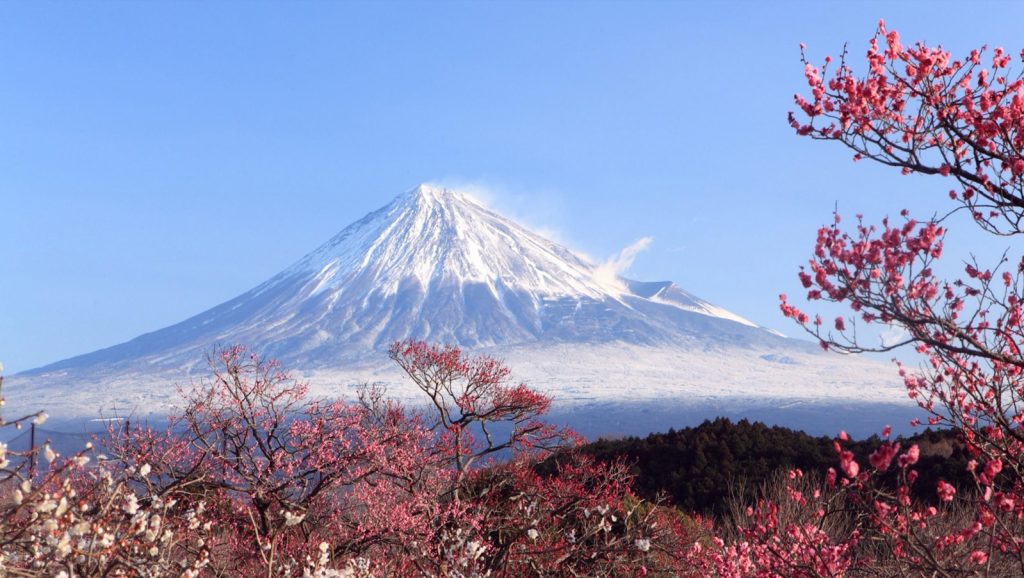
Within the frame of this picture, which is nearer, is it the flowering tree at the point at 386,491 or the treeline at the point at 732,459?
the flowering tree at the point at 386,491

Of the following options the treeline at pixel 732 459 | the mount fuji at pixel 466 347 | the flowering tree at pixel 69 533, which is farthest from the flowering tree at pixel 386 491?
the mount fuji at pixel 466 347

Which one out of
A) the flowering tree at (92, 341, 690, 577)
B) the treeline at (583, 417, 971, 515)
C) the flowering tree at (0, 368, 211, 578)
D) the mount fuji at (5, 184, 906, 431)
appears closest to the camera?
the flowering tree at (0, 368, 211, 578)

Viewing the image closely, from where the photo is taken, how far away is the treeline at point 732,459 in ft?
75.5

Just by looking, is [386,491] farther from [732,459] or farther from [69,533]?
[732,459]

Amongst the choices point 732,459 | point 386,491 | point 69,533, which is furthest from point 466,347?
point 69,533

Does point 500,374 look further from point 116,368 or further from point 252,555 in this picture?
point 116,368

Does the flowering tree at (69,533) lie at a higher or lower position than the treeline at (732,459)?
higher

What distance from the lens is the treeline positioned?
23016 millimetres

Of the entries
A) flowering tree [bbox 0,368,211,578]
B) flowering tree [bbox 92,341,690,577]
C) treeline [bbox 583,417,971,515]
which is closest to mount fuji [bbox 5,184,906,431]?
treeline [bbox 583,417,971,515]

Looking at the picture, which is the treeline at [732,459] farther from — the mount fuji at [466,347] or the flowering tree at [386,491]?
the mount fuji at [466,347]

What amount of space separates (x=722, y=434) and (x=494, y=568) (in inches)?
600

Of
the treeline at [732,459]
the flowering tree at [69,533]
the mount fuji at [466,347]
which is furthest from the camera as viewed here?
the mount fuji at [466,347]

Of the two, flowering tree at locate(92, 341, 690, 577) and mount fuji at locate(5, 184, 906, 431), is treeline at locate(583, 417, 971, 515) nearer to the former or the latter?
flowering tree at locate(92, 341, 690, 577)

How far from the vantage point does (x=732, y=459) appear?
2580 centimetres
